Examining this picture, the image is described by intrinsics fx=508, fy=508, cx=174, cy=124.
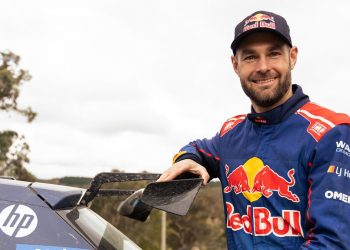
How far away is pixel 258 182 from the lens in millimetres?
2121

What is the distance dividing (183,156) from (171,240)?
1715 inches

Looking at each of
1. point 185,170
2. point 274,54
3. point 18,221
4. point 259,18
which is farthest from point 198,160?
point 18,221

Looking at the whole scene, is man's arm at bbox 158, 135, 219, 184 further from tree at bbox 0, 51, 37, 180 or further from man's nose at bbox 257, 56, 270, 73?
tree at bbox 0, 51, 37, 180

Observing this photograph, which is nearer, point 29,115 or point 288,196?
point 288,196

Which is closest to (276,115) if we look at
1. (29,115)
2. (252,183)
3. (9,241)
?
(252,183)

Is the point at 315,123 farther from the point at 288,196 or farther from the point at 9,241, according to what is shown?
the point at 9,241

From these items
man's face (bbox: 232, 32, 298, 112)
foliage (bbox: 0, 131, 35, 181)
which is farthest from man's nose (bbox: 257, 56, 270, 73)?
foliage (bbox: 0, 131, 35, 181)

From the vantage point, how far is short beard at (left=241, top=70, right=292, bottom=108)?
2.21 m

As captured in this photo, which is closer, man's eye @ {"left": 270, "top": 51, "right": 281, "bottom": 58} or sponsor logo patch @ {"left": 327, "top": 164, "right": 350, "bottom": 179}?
sponsor logo patch @ {"left": 327, "top": 164, "right": 350, "bottom": 179}

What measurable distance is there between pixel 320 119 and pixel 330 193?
13.5 inches

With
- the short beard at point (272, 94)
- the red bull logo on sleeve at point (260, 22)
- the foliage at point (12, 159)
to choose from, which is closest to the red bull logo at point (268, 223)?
the short beard at point (272, 94)

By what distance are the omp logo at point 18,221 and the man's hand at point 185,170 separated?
587 mm

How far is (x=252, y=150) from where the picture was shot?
2.21 m

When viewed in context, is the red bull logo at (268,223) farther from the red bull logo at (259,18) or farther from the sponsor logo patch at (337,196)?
the red bull logo at (259,18)
